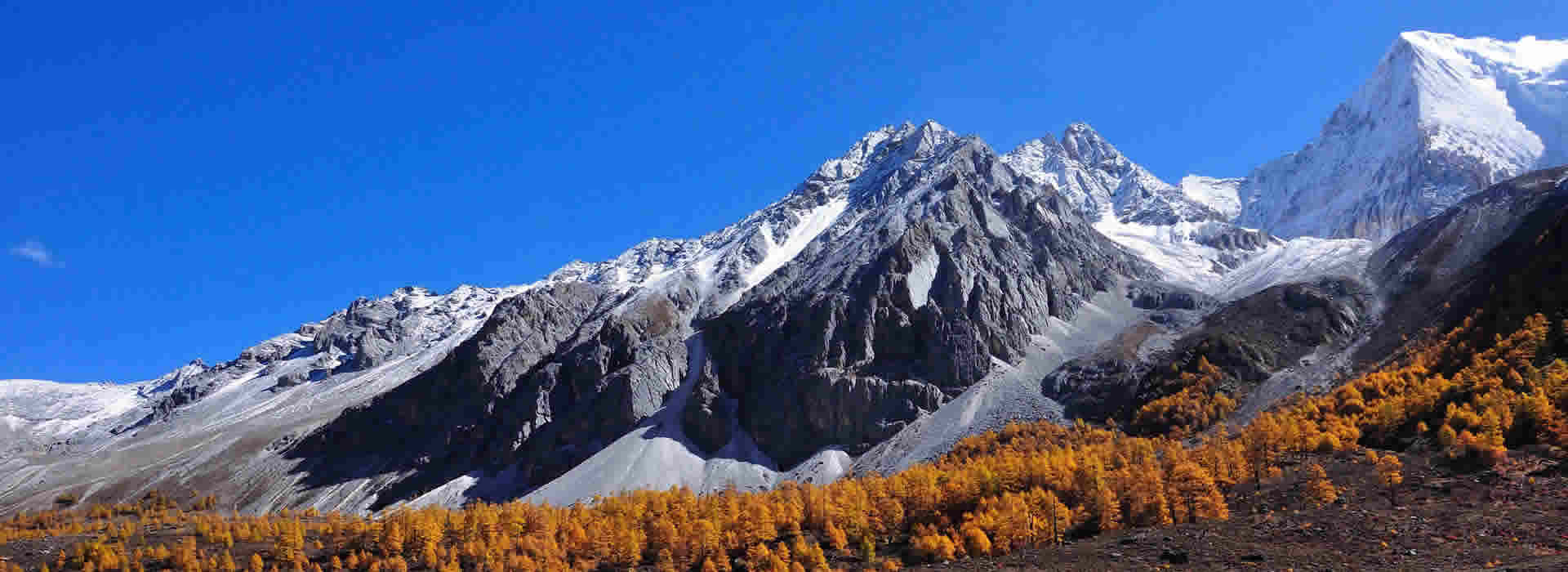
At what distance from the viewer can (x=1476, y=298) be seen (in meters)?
151

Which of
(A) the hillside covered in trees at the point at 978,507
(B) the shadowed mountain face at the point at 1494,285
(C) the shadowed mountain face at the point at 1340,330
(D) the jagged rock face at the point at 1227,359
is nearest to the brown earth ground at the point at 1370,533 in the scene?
(A) the hillside covered in trees at the point at 978,507

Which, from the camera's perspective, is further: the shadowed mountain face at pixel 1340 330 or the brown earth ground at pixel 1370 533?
the shadowed mountain face at pixel 1340 330

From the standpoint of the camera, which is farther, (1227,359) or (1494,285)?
(1227,359)

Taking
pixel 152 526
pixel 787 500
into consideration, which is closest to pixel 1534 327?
pixel 787 500

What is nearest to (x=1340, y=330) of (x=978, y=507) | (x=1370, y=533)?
(x=978, y=507)

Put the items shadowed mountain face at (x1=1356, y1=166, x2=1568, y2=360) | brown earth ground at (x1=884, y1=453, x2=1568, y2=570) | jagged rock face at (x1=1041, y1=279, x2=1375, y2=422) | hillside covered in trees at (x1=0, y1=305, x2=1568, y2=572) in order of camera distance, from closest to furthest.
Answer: brown earth ground at (x1=884, y1=453, x2=1568, y2=570) < hillside covered in trees at (x1=0, y1=305, x2=1568, y2=572) < shadowed mountain face at (x1=1356, y1=166, x2=1568, y2=360) < jagged rock face at (x1=1041, y1=279, x2=1375, y2=422)

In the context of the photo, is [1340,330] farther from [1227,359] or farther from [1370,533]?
[1370,533]

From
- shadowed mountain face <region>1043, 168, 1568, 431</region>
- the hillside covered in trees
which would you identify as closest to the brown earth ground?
the hillside covered in trees

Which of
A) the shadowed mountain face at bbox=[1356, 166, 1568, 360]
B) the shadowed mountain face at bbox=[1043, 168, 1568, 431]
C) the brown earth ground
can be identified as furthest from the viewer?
the shadowed mountain face at bbox=[1043, 168, 1568, 431]

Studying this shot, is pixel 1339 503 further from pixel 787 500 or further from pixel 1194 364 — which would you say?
pixel 1194 364

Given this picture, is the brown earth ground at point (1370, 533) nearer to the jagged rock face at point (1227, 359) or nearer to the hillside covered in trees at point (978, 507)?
the hillside covered in trees at point (978, 507)

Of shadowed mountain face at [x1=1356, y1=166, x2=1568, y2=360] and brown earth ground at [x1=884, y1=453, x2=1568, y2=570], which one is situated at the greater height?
shadowed mountain face at [x1=1356, y1=166, x2=1568, y2=360]

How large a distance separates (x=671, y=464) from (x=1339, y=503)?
437 feet

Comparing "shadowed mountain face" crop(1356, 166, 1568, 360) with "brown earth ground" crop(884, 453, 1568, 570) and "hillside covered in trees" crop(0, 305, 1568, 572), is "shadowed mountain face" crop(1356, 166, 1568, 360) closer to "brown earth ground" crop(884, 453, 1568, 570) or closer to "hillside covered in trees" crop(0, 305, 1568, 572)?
"hillside covered in trees" crop(0, 305, 1568, 572)
